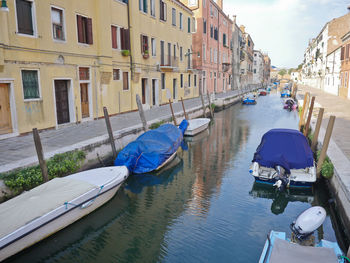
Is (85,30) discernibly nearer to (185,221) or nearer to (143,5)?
(143,5)

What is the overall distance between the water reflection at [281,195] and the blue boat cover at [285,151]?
0.71 meters

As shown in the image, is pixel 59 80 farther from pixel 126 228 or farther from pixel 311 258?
pixel 311 258

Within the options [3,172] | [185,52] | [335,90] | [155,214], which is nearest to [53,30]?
[3,172]

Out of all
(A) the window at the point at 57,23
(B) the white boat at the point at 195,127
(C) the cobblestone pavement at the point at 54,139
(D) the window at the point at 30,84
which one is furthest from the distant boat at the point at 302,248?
(A) the window at the point at 57,23

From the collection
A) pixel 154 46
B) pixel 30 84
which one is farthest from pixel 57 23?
pixel 154 46

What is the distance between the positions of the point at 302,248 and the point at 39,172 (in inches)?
237

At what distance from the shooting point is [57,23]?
476 inches

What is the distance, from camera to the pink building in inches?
1214

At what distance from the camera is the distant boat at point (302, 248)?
13.5 feet

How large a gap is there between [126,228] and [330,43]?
4589 cm

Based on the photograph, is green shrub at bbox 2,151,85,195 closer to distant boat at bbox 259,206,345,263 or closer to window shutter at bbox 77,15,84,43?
distant boat at bbox 259,206,345,263

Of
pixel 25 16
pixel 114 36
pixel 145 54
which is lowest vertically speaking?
pixel 145 54

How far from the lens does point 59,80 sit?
41.2 ft

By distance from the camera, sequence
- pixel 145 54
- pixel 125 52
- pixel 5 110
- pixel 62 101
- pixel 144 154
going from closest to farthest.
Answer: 1. pixel 144 154
2. pixel 5 110
3. pixel 62 101
4. pixel 125 52
5. pixel 145 54
